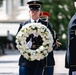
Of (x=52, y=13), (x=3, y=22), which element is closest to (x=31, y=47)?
(x=52, y=13)

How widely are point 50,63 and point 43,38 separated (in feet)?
1.12

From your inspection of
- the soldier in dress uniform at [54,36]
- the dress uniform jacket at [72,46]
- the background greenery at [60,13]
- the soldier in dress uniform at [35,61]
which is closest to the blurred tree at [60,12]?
the background greenery at [60,13]

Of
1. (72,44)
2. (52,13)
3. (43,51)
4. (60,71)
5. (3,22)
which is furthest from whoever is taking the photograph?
(3,22)

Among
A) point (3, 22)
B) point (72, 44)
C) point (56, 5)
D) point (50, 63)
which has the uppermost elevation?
point (72, 44)

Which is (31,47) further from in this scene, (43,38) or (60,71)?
(60,71)

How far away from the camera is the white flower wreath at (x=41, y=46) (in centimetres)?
598

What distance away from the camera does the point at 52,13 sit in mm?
32094

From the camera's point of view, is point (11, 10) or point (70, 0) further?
point (11, 10)

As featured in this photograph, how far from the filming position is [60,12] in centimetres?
3312

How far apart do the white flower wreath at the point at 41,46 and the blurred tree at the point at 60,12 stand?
26.1 m

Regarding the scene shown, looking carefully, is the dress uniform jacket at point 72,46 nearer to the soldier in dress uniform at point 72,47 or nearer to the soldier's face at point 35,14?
the soldier in dress uniform at point 72,47

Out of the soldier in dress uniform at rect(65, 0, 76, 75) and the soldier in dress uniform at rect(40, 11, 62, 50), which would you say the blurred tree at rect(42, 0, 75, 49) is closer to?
the soldier in dress uniform at rect(40, 11, 62, 50)

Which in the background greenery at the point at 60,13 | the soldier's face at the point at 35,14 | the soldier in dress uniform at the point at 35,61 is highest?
the soldier's face at the point at 35,14

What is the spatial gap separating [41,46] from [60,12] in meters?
27.2
